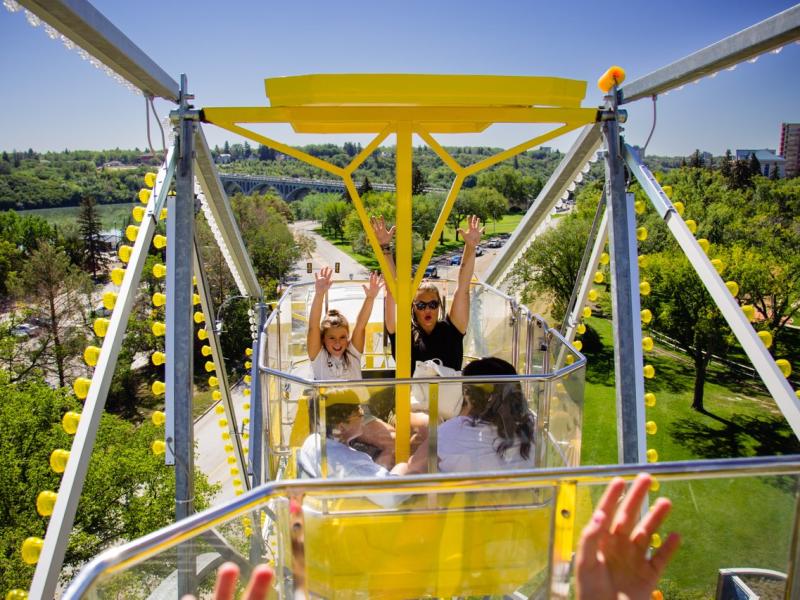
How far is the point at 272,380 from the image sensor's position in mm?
4617

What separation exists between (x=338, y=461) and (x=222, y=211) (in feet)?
13.4

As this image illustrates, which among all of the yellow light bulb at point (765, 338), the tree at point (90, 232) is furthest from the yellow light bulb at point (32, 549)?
the tree at point (90, 232)

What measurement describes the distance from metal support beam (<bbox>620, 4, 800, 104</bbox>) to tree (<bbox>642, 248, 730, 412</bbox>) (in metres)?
29.3

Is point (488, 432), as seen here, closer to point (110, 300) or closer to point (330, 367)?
point (330, 367)

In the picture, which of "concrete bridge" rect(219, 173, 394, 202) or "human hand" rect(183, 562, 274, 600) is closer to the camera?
"human hand" rect(183, 562, 274, 600)

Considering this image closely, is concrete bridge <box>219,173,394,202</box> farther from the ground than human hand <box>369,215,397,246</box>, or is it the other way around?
concrete bridge <box>219,173,394,202</box>

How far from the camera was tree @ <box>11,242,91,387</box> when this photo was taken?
34.1 meters

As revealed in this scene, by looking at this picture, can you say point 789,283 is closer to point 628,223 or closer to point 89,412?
point 628,223

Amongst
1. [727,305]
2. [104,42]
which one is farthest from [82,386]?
[727,305]

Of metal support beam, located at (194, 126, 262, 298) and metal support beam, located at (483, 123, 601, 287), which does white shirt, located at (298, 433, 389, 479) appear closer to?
metal support beam, located at (194, 126, 262, 298)

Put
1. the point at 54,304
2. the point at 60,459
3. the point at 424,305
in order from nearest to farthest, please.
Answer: the point at 60,459 < the point at 424,305 < the point at 54,304

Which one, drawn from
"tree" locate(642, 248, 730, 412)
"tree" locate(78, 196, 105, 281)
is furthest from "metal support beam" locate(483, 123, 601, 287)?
"tree" locate(78, 196, 105, 281)

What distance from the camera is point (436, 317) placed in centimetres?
638

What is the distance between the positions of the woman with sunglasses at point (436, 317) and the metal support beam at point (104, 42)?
2.41 m
